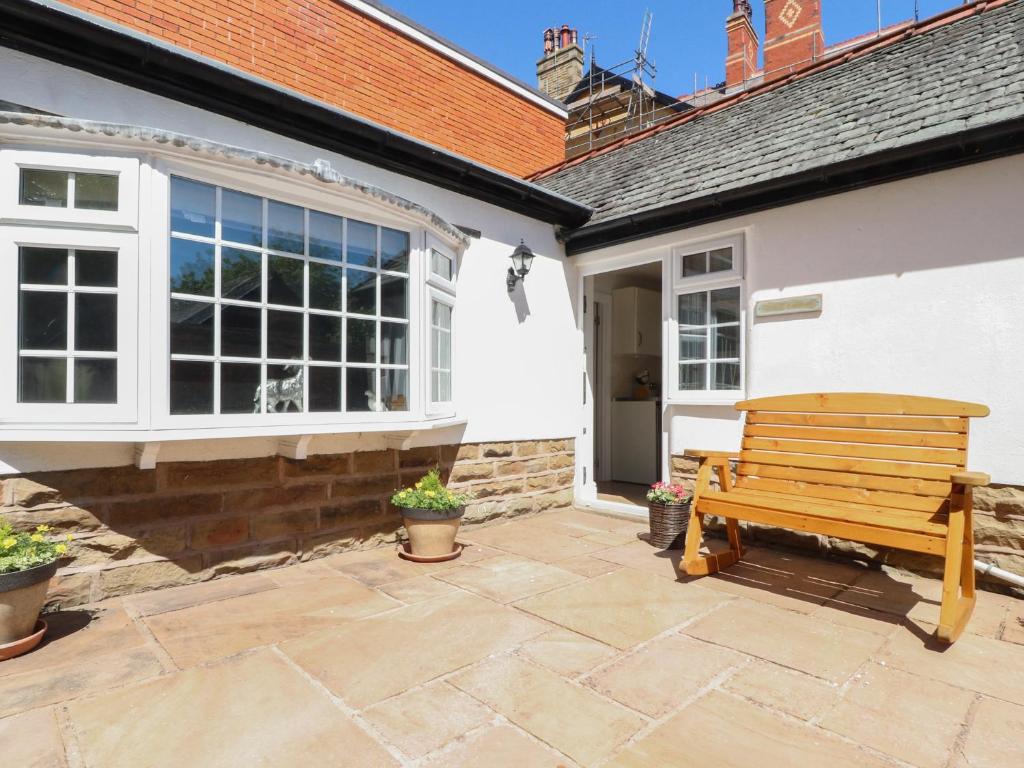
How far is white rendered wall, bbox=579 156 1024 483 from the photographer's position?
364 cm

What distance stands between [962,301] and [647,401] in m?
3.99

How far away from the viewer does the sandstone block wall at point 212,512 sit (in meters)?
3.30

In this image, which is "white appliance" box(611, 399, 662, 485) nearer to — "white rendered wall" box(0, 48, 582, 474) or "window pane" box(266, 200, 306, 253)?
"white rendered wall" box(0, 48, 582, 474)

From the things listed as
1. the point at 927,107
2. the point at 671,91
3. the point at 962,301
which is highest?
the point at 671,91

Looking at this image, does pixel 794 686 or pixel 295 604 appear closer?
pixel 794 686

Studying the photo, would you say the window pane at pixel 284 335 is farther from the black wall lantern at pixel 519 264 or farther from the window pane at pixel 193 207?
the black wall lantern at pixel 519 264

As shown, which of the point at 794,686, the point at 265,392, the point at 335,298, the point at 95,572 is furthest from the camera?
the point at 335,298

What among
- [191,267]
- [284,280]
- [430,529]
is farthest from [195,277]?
[430,529]

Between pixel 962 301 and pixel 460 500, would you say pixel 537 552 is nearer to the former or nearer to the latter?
pixel 460 500

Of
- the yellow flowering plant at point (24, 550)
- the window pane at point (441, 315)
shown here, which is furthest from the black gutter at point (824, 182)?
the yellow flowering plant at point (24, 550)

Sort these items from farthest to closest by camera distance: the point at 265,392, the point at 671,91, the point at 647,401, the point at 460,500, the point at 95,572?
1. the point at 671,91
2. the point at 647,401
3. the point at 460,500
4. the point at 265,392
5. the point at 95,572

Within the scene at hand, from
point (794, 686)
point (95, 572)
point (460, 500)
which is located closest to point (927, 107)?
point (794, 686)

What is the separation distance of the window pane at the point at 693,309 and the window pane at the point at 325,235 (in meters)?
3.03

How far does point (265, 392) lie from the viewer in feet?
12.1
